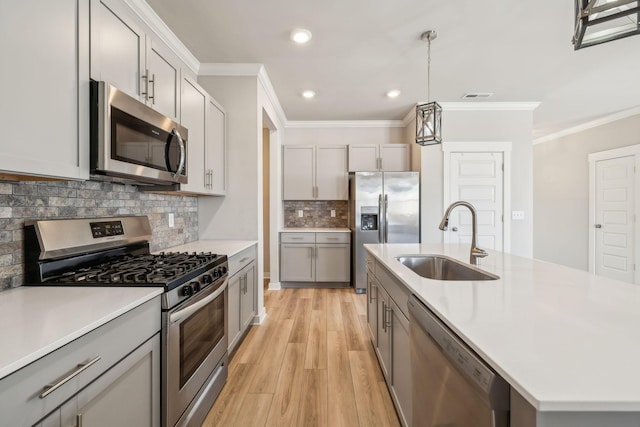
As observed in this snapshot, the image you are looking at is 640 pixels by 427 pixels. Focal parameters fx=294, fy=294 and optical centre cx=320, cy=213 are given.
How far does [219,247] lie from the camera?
2.47 m

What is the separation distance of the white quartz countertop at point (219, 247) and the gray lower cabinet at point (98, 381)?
101cm

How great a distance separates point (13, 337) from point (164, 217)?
172 cm

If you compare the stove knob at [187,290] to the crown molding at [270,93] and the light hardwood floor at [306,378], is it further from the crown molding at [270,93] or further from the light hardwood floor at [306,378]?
the crown molding at [270,93]

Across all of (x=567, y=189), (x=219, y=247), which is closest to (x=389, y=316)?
(x=219, y=247)

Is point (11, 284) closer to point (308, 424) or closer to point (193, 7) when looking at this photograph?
point (308, 424)

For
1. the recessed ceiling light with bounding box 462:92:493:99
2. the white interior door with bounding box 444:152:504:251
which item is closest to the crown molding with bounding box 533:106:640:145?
the white interior door with bounding box 444:152:504:251

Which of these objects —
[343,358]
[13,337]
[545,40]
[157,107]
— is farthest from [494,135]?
[13,337]

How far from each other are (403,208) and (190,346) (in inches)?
129

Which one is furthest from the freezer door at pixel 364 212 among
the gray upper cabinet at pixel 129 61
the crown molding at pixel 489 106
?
the gray upper cabinet at pixel 129 61

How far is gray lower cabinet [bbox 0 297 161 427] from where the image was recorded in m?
0.70

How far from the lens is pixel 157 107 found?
1.89m

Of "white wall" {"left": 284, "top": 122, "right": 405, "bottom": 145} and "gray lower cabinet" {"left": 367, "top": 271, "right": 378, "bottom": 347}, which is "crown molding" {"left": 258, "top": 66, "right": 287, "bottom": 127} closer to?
"white wall" {"left": 284, "top": 122, "right": 405, "bottom": 145}

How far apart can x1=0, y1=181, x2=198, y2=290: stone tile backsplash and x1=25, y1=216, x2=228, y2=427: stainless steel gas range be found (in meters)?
0.05

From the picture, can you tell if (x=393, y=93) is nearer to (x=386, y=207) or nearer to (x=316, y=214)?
(x=386, y=207)
